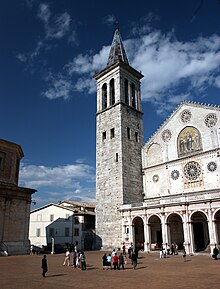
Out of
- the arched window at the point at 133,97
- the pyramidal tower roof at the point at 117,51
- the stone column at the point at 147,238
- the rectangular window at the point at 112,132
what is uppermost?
the pyramidal tower roof at the point at 117,51

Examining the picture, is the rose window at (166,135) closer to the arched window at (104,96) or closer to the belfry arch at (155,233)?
the belfry arch at (155,233)

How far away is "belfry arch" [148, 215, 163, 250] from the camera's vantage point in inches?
1320

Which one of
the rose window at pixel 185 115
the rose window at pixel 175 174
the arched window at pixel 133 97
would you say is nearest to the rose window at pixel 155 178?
the rose window at pixel 175 174

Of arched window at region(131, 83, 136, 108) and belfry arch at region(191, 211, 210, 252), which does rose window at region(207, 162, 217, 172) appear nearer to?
belfry arch at region(191, 211, 210, 252)

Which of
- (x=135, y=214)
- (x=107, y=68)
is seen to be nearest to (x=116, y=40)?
(x=107, y=68)

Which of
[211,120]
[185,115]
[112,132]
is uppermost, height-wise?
[185,115]

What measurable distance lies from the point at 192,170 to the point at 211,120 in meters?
6.45

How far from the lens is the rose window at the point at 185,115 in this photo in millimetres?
35109

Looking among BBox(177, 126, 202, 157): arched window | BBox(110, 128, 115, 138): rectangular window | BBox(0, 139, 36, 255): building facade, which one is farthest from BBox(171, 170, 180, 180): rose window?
BBox(0, 139, 36, 255): building facade

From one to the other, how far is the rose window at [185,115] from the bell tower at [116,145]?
7.59 meters

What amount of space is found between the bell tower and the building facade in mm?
10408

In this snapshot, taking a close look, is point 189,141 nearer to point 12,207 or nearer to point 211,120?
point 211,120

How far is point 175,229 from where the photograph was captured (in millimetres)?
33344

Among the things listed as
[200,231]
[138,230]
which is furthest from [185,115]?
[138,230]
